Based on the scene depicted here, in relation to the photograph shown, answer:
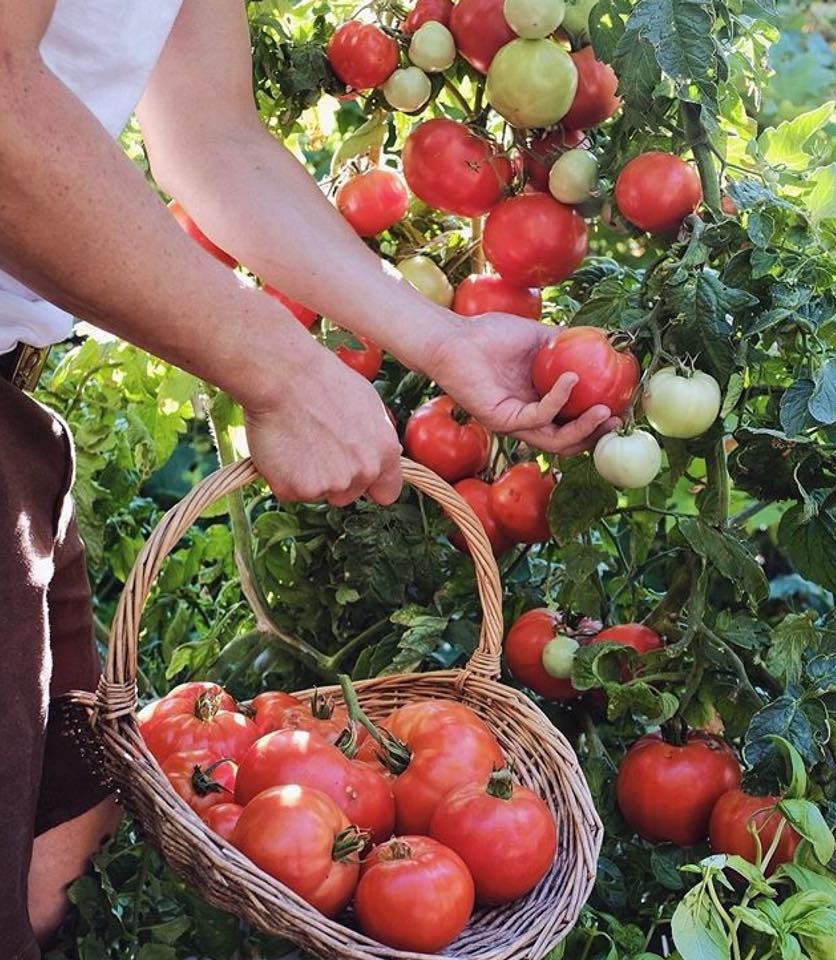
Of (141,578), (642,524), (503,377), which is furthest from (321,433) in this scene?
(642,524)

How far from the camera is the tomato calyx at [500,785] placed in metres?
1.20

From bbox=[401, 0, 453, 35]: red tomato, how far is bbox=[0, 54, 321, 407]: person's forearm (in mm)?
548

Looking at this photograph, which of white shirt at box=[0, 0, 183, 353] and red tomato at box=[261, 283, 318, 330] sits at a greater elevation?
white shirt at box=[0, 0, 183, 353]

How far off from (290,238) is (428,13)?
0.31 meters

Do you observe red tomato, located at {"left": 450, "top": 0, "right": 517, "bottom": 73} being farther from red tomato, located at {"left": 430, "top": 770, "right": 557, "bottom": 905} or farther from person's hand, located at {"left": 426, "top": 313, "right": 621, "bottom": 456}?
red tomato, located at {"left": 430, "top": 770, "right": 557, "bottom": 905}

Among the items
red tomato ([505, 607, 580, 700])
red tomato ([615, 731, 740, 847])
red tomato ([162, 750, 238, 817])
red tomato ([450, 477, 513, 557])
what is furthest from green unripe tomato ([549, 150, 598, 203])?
red tomato ([162, 750, 238, 817])

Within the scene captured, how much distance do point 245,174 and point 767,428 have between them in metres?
0.61

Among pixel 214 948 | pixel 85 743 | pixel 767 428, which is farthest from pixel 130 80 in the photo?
pixel 214 948

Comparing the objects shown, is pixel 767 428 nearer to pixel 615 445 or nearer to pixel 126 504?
pixel 615 445

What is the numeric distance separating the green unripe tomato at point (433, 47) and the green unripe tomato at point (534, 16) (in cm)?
11

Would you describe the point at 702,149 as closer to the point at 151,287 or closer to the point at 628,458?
the point at 628,458

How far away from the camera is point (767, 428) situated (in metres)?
1.36

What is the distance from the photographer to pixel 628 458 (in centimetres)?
125

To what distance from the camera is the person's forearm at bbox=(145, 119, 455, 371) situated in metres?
1.41
